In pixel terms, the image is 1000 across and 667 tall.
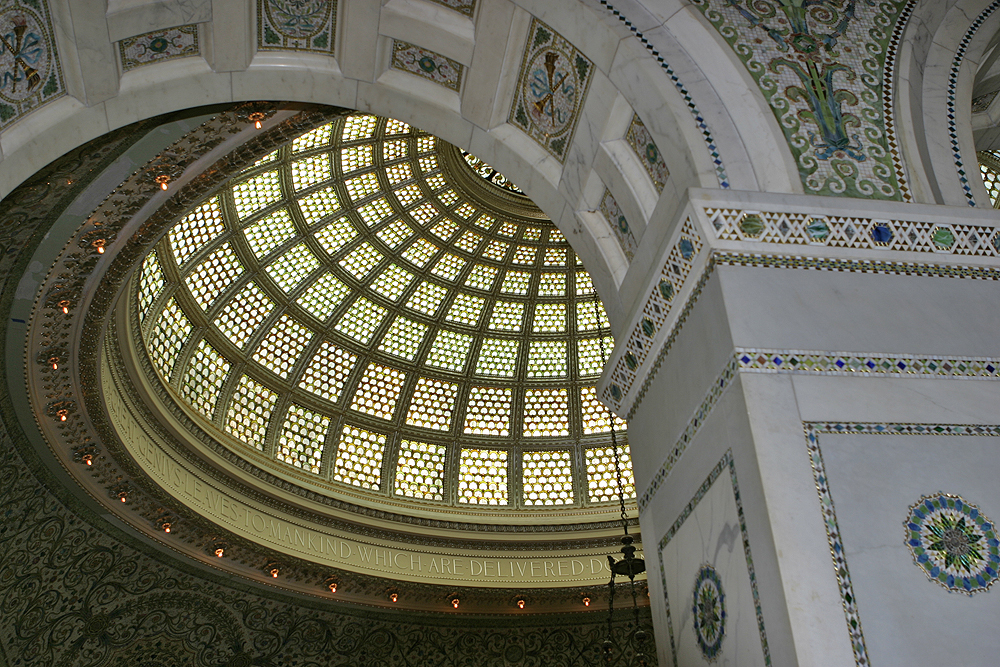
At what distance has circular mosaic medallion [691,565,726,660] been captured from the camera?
3.11 metres

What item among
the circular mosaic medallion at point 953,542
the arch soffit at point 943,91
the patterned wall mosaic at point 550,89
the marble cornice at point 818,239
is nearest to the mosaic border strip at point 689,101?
the marble cornice at point 818,239

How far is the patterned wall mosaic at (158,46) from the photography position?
448 cm

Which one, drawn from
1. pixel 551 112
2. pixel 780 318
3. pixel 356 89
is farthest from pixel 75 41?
pixel 780 318

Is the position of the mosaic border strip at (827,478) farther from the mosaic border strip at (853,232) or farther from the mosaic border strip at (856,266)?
the mosaic border strip at (853,232)

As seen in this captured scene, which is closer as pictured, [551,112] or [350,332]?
[551,112]

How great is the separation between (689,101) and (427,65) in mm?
1734

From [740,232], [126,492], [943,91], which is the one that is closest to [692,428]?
[740,232]

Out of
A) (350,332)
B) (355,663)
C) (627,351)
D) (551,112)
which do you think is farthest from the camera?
(350,332)

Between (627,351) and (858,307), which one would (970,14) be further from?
(627,351)

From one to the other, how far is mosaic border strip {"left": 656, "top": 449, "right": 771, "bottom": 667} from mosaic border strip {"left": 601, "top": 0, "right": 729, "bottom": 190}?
46.4 inches

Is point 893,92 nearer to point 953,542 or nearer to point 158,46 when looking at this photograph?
point 953,542

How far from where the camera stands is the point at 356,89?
16.3ft

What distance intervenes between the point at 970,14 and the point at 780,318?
2.23m

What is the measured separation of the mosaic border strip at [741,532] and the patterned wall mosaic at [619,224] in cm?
135
